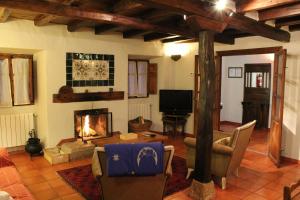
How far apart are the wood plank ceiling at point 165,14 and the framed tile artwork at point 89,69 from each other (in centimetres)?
62

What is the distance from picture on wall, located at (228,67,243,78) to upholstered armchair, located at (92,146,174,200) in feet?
19.6

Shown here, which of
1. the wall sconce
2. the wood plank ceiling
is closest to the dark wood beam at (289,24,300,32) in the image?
the wood plank ceiling

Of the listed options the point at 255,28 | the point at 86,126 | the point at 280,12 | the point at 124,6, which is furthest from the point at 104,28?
the point at 280,12

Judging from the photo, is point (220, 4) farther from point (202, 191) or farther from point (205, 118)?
point (202, 191)

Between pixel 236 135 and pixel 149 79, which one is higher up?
pixel 149 79

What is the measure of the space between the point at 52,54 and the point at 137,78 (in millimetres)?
2497

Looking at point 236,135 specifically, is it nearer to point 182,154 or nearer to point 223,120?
point 182,154

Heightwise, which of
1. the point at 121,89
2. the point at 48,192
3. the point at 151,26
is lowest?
the point at 48,192

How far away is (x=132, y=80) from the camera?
6.78 meters

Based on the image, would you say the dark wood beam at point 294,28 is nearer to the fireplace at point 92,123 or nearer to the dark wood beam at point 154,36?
the dark wood beam at point 154,36

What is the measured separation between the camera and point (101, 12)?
3643mm

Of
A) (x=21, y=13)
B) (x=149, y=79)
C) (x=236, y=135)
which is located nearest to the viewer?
(x=236, y=135)

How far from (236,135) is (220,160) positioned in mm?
428

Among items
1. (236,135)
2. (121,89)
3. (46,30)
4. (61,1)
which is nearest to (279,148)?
(236,135)
